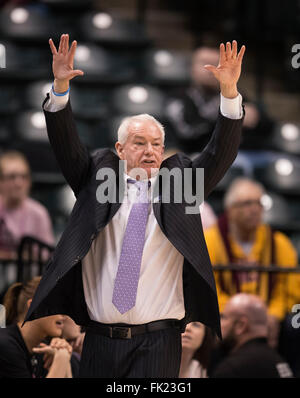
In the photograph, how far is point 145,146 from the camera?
3377 millimetres

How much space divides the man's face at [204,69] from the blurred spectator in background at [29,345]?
117 inches

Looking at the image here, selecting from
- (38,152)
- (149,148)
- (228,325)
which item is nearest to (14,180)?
(38,152)

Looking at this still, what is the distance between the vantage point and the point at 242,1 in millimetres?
8133

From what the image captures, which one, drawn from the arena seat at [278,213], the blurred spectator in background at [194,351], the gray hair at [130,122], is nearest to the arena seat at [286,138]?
the arena seat at [278,213]

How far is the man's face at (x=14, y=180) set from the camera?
6.01 m

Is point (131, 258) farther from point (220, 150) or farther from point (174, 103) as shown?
point (174, 103)

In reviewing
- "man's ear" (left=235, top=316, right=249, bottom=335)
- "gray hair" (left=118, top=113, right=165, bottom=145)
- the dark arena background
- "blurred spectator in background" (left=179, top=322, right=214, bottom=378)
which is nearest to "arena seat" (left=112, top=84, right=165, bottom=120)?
the dark arena background

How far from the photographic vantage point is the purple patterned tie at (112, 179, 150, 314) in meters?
3.23

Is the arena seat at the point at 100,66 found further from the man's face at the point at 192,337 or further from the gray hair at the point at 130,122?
the gray hair at the point at 130,122

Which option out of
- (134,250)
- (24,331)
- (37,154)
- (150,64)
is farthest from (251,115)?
(134,250)

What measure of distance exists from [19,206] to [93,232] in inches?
115

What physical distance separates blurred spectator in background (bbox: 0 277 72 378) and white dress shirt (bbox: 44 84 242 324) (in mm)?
649

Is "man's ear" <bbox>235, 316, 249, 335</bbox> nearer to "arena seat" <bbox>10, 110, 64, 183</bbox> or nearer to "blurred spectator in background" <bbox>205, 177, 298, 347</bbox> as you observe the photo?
"blurred spectator in background" <bbox>205, 177, 298, 347</bbox>
